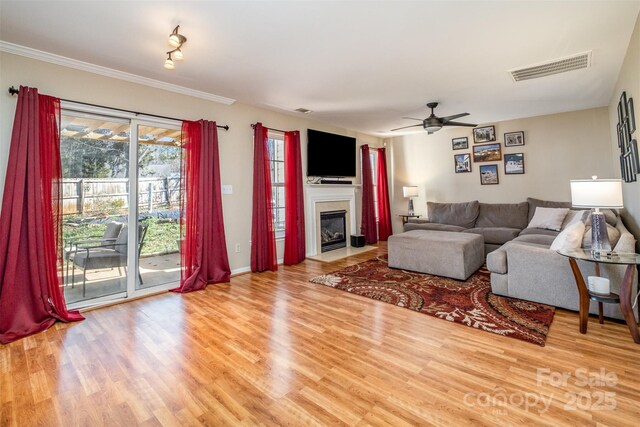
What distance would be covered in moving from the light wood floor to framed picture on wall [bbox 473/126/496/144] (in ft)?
13.5

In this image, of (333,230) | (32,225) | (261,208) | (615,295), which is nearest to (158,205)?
(32,225)

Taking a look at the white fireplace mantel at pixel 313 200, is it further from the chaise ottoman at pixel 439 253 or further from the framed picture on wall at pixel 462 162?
the framed picture on wall at pixel 462 162

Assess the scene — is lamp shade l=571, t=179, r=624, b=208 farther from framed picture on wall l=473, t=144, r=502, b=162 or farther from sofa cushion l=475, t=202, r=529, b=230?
framed picture on wall l=473, t=144, r=502, b=162

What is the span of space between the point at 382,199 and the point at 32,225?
6.00 m

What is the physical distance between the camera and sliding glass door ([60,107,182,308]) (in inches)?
115

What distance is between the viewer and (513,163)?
18.0 ft

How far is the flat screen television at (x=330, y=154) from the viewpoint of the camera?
519cm

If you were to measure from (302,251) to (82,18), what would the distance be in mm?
3772

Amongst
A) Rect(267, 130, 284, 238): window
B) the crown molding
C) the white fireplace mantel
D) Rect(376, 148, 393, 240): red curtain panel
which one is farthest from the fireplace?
the crown molding

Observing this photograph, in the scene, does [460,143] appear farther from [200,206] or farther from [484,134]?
[200,206]

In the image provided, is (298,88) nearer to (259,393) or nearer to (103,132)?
(103,132)

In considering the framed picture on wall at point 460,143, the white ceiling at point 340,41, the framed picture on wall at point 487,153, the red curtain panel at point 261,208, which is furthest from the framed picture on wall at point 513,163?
the red curtain panel at point 261,208

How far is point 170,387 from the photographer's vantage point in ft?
5.60

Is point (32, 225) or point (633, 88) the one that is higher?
point (633, 88)
